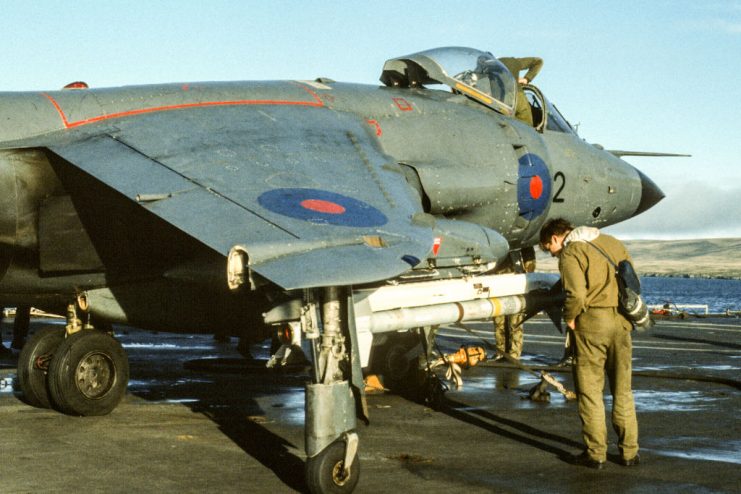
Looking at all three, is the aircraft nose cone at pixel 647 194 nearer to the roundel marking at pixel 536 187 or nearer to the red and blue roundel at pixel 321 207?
the roundel marking at pixel 536 187

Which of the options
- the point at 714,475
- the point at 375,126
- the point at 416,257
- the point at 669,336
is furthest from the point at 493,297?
the point at 669,336

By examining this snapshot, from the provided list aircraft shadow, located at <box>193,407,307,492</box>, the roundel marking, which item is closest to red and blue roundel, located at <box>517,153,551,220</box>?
the roundel marking

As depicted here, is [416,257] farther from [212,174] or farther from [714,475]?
[714,475]

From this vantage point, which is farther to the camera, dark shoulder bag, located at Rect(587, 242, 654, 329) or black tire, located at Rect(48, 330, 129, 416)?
black tire, located at Rect(48, 330, 129, 416)

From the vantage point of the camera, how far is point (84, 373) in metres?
10.6

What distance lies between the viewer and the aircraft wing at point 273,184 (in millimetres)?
6559

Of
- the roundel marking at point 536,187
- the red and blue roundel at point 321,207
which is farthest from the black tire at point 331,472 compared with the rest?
the roundel marking at point 536,187

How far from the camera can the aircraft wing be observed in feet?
21.5

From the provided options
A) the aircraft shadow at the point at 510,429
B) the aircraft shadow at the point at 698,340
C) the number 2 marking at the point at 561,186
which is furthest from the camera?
the aircraft shadow at the point at 698,340

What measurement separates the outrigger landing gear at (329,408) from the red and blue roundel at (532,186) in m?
5.90

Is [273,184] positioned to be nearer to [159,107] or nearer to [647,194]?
[159,107]

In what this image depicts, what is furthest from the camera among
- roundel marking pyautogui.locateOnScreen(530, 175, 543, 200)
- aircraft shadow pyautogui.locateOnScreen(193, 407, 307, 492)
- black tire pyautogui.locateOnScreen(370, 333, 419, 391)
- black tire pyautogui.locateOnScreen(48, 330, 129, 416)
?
black tire pyautogui.locateOnScreen(370, 333, 419, 391)

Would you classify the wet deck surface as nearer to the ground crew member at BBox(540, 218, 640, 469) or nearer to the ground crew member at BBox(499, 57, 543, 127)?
the ground crew member at BBox(540, 218, 640, 469)

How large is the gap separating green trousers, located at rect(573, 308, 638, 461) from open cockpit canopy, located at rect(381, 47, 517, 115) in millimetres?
5495
